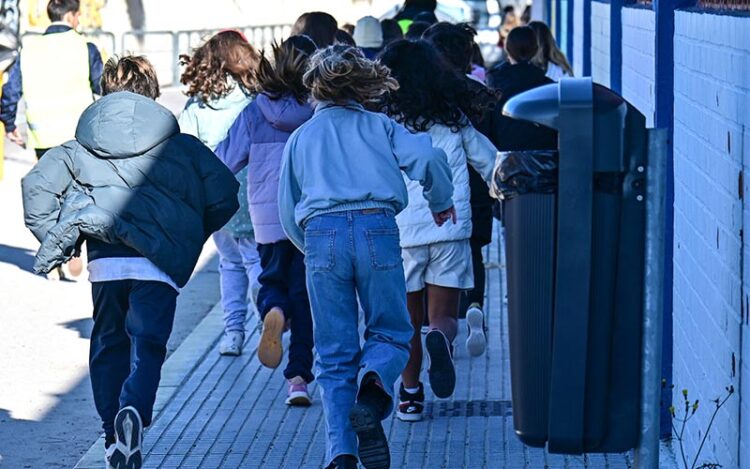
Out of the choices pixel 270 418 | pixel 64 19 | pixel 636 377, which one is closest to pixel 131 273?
pixel 270 418

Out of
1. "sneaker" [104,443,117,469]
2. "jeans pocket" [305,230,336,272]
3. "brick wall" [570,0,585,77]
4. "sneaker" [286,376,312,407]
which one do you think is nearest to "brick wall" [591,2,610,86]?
"brick wall" [570,0,585,77]

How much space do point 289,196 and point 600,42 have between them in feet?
21.1

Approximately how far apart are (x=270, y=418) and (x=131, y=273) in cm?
133

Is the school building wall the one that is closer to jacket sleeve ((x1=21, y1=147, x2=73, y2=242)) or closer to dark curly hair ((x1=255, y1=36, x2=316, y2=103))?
dark curly hair ((x1=255, y1=36, x2=316, y2=103))

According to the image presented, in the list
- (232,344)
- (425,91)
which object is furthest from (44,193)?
(232,344)

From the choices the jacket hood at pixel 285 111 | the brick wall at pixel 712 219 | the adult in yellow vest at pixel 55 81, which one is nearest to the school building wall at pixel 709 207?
the brick wall at pixel 712 219

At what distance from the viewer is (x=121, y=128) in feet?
18.9

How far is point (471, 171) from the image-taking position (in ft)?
24.7

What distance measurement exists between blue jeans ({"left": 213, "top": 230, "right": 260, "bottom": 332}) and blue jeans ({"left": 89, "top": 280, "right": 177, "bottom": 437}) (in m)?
2.21

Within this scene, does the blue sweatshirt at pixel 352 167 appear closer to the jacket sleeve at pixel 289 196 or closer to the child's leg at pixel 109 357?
the jacket sleeve at pixel 289 196

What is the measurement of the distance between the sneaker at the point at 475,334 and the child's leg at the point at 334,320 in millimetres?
1976

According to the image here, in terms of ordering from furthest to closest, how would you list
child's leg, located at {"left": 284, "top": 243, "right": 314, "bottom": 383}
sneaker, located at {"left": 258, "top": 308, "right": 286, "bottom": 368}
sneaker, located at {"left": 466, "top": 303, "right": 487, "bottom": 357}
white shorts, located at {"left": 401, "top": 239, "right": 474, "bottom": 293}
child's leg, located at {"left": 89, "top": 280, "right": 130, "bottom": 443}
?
sneaker, located at {"left": 466, "top": 303, "right": 487, "bottom": 357} → child's leg, located at {"left": 284, "top": 243, "right": 314, "bottom": 383} → sneaker, located at {"left": 258, "top": 308, "right": 286, "bottom": 368} → white shorts, located at {"left": 401, "top": 239, "right": 474, "bottom": 293} → child's leg, located at {"left": 89, "top": 280, "right": 130, "bottom": 443}

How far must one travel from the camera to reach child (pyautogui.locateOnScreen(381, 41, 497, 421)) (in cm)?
654

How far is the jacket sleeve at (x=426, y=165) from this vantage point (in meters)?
5.55
